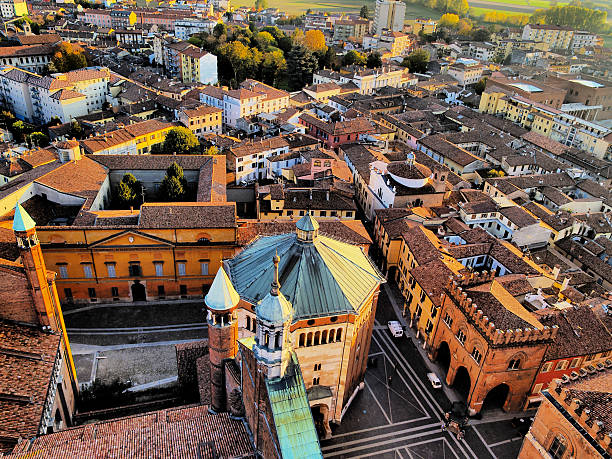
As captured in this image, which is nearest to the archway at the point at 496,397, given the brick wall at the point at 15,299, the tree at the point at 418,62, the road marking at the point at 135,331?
the road marking at the point at 135,331

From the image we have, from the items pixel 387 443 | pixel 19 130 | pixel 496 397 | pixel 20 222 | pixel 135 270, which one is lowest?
pixel 19 130

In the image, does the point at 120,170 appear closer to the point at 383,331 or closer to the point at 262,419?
the point at 383,331

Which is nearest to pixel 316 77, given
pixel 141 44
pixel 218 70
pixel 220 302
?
pixel 218 70

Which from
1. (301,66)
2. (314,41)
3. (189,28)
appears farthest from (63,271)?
(189,28)

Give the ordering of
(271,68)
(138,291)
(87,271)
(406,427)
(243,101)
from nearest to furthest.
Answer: (406,427) < (87,271) < (138,291) < (243,101) < (271,68)

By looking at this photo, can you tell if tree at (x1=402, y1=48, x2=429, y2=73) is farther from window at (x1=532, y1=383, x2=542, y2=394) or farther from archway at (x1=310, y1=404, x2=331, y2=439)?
archway at (x1=310, y1=404, x2=331, y2=439)

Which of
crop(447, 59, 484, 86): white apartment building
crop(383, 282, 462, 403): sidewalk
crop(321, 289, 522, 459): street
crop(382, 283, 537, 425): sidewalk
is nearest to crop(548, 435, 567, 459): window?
crop(321, 289, 522, 459): street

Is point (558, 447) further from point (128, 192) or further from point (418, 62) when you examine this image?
point (418, 62)
